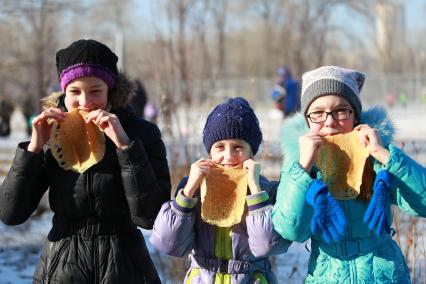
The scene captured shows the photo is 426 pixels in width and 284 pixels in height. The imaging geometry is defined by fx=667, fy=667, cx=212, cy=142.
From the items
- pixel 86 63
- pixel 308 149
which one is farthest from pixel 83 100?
pixel 308 149

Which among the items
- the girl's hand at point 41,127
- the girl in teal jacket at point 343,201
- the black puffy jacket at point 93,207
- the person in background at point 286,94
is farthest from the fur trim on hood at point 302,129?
the person in background at point 286,94

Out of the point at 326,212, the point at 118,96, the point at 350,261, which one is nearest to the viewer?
the point at 326,212

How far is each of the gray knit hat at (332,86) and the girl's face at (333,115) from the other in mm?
22

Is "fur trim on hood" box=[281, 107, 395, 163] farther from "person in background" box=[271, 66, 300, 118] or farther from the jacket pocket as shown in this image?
"person in background" box=[271, 66, 300, 118]

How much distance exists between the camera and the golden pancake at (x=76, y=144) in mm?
2768

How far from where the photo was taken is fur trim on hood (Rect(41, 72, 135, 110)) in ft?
9.52

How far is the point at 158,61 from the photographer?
7531 mm

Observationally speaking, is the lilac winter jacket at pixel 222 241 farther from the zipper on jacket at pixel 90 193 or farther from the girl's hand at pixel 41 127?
the girl's hand at pixel 41 127

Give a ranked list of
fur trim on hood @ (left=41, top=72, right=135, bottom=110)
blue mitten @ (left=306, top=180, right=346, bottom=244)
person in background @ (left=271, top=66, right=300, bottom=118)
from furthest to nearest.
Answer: person in background @ (left=271, top=66, right=300, bottom=118), fur trim on hood @ (left=41, top=72, right=135, bottom=110), blue mitten @ (left=306, top=180, right=346, bottom=244)

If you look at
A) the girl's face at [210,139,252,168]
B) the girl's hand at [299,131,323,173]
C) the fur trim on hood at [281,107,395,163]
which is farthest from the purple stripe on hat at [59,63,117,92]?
the girl's hand at [299,131,323,173]

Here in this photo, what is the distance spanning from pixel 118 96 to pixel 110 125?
0.26 m

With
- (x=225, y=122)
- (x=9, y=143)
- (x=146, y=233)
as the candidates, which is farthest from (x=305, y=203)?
(x=9, y=143)

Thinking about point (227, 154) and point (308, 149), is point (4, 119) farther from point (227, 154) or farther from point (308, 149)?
point (308, 149)

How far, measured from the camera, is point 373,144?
2.49 metres
